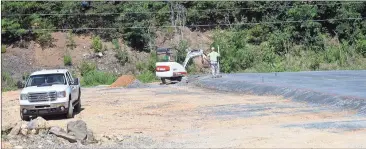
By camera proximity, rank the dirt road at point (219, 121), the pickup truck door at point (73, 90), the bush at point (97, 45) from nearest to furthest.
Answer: the dirt road at point (219, 121), the pickup truck door at point (73, 90), the bush at point (97, 45)

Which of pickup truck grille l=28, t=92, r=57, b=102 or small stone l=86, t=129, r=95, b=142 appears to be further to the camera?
pickup truck grille l=28, t=92, r=57, b=102

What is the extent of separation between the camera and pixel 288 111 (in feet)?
67.9

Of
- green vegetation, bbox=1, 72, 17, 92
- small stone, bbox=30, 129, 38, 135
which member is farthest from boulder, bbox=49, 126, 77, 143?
green vegetation, bbox=1, 72, 17, 92

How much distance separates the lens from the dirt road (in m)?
14.6

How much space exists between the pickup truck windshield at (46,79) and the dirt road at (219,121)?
1.38m

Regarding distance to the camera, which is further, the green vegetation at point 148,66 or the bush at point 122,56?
the bush at point 122,56

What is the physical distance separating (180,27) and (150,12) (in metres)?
3.53

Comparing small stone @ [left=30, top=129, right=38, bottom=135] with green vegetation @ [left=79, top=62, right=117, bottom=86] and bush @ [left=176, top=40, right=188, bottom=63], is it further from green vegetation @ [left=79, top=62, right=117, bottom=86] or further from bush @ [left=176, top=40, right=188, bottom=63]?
bush @ [left=176, top=40, right=188, bottom=63]

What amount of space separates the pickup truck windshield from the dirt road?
1.38 m

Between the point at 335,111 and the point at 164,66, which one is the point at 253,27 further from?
the point at 335,111

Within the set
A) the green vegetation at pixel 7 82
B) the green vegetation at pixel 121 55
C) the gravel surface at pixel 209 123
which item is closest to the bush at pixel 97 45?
the green vegetation at pixel 121 55

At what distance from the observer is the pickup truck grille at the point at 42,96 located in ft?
66.4

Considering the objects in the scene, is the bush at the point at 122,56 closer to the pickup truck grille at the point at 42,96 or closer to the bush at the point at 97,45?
the bush at the point at 97,45

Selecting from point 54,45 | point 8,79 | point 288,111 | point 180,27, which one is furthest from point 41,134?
point 180,27
